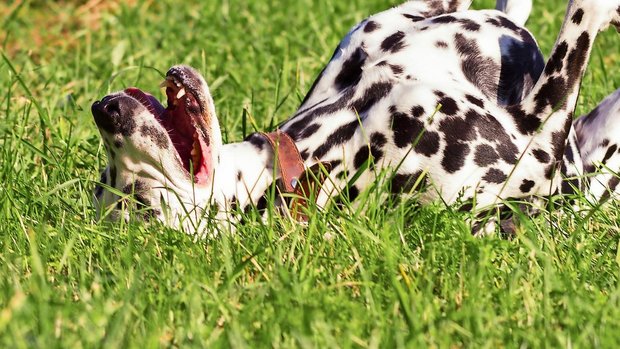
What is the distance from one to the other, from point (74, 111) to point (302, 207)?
1.94 m

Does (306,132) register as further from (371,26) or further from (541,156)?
(541,156)

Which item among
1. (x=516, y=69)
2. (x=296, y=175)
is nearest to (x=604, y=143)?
(x=516, y=69)

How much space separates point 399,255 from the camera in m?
3.54

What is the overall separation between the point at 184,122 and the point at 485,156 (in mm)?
1027

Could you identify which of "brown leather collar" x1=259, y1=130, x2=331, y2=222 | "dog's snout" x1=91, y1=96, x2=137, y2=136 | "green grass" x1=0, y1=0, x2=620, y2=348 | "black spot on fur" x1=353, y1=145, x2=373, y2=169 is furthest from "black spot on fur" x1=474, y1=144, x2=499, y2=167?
"dog's snout" x1=91, y1=96, x2=137, y2=136

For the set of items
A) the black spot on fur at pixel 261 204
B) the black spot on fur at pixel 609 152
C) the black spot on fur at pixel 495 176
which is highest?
the black spot on fur at pixel 261 204

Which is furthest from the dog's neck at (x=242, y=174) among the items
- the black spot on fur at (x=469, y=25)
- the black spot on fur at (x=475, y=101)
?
the black spot on fur at (x=469, y=25)

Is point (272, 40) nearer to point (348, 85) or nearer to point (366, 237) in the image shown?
point (348, 85)

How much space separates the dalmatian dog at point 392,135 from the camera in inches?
156

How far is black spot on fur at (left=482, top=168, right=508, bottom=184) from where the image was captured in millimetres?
4125

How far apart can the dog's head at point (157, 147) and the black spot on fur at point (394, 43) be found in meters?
0.83

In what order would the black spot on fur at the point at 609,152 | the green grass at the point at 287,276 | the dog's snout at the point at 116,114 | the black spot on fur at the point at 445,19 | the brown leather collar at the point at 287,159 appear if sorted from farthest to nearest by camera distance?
1. the black spot on fur at the point at 609,152
2. the black spot on fur at the point at 445,19
3. the brown leather collar at the point at 287,159
4. the dog's snout at the point at 116,114
5. the green grass at the point at 287,276

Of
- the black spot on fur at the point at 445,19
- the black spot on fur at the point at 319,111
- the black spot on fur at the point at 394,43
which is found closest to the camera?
the black spot on fur at the point at 319,111

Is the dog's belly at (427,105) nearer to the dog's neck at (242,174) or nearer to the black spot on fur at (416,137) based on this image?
the black spot on fur at (416,137)
